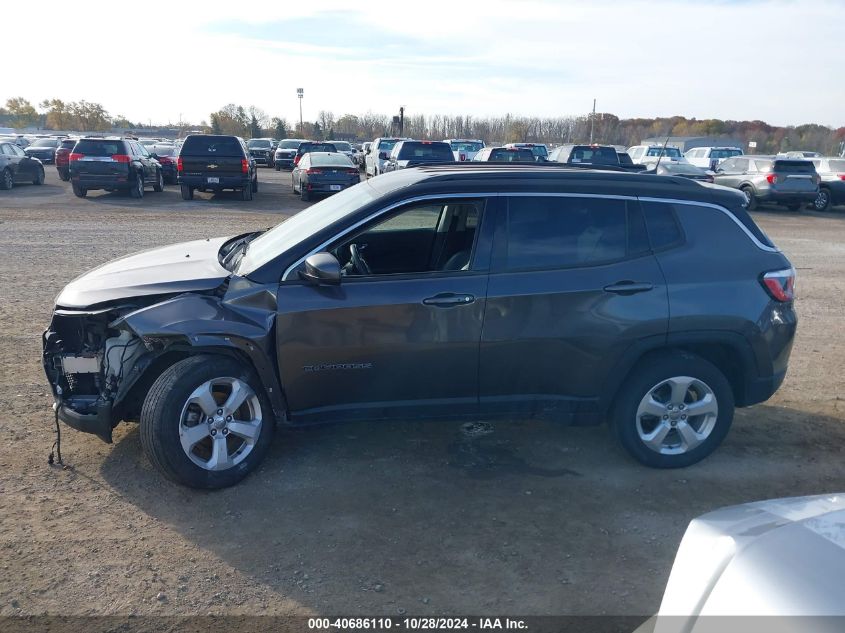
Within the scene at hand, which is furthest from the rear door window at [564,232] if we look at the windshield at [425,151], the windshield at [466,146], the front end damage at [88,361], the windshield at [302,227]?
the windshield at [466,146]

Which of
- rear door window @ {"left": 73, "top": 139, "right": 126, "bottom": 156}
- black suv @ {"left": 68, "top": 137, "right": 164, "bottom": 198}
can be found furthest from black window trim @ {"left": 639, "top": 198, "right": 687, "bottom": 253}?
rear door window @ {"left": 73, "top": 139, "right": 126, "bottom": 156}

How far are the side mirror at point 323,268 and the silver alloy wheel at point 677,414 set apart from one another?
2.14 meters

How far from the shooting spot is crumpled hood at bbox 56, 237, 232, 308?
4.39m

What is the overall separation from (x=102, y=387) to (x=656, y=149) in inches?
1264

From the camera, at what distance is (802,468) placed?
15.7ft

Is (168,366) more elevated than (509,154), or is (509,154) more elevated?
(509,154)

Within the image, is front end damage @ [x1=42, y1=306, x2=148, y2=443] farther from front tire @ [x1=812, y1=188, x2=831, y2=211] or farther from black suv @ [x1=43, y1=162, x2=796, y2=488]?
front tire @ [x1=812, y1=188, x2=831, y2=211]

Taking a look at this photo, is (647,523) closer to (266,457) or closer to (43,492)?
(266,457)

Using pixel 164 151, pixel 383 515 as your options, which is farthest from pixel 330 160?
pixel 383 515

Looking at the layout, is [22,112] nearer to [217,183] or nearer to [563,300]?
[217,183]

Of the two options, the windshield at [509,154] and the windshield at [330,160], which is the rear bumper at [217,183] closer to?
the windshield at [330,160]

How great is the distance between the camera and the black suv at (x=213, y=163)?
20.4 metres

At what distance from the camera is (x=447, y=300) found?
4293 mm

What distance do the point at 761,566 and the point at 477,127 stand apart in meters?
96.8
